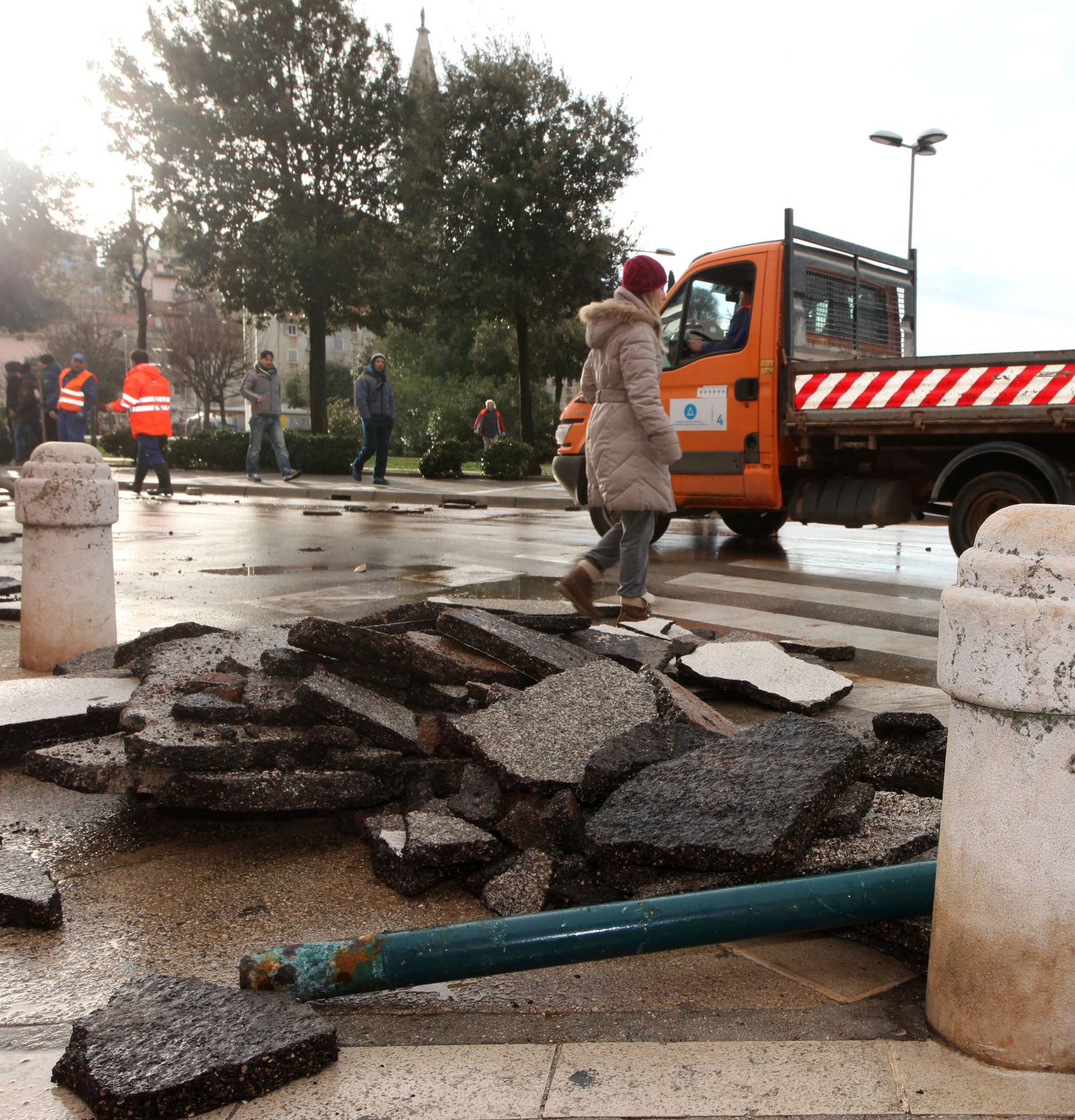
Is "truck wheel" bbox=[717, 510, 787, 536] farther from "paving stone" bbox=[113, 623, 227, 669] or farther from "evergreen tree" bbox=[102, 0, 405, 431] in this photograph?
"evergreen tree" bbox=[102, 0, 405, 431]

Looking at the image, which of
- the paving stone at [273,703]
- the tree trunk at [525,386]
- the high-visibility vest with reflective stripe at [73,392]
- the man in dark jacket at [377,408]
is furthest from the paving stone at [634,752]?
the tree trunk at [525,386]

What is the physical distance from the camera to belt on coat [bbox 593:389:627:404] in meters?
6.64

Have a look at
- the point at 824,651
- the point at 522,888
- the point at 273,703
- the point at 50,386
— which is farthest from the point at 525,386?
the point at 522,888

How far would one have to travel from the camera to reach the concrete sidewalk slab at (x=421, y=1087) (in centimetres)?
194

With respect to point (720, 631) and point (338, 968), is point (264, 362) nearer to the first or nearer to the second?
point (720, 631)

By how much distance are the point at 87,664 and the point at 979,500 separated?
6.24 metres

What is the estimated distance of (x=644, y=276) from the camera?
651 cm

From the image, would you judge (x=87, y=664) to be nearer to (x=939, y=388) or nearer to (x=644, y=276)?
(x=644, y=276)

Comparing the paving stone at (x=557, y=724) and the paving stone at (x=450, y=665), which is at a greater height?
the paving stone at (x=450, y=665)

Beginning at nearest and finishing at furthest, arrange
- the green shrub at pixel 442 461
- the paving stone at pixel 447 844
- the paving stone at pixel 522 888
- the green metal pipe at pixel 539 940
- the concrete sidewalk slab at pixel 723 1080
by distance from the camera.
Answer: the concrete sidewalk slab at pixel 723 1080, the green metal pipe at pixel 539 940, the paving stone at pixel 522 888, the paving stone at pixel 447 844, the green shrub at pixel 442 461

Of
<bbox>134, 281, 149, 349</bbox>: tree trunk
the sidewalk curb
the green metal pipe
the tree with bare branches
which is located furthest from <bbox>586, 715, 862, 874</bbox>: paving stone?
the tree with bare branches

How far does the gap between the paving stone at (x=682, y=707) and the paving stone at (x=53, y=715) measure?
201 cm

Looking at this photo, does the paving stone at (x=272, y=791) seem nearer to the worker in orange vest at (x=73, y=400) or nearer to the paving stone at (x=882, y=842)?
the paving stone at (x=882, y=842)

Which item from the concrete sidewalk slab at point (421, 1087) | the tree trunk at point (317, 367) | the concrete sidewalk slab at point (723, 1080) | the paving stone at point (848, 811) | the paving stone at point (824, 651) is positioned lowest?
the concrete sidewalk slab at point (421, 1087)
